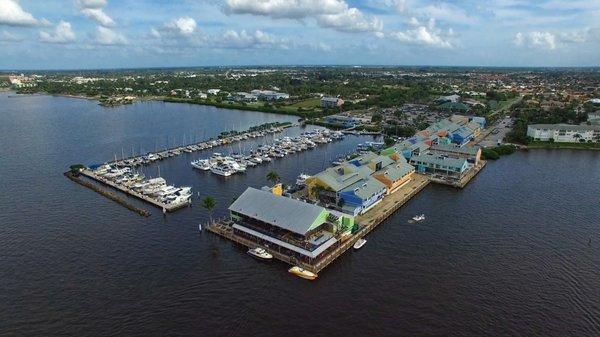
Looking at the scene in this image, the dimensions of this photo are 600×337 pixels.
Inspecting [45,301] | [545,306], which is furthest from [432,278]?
[45,301]

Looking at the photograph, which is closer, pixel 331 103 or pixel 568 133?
pixel 568 133

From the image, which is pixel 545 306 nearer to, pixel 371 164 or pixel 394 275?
pixel 394 275

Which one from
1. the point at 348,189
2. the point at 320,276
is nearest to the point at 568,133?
the point at 348,189

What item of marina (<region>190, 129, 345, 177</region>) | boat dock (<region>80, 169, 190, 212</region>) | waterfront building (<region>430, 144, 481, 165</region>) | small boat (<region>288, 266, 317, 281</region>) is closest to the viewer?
small boat (<region>288, 266, 317, 281</region>)

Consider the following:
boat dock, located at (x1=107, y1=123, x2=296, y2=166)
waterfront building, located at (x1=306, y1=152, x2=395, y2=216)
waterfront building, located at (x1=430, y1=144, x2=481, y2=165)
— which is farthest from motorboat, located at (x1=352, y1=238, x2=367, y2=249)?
boat dock, located at (x1=107, y1=123, x2=296, y2=166)

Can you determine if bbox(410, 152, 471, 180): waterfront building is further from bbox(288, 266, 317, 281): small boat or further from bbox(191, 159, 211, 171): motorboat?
bbox(191, 159, 211, 171): motorboat

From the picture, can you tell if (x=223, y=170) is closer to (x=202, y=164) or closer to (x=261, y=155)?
(x=202, y=164)
